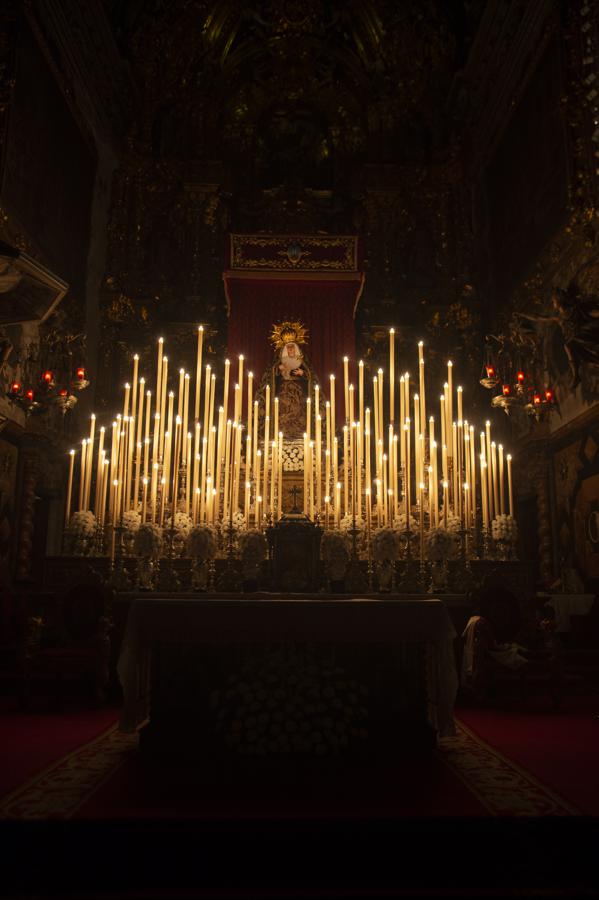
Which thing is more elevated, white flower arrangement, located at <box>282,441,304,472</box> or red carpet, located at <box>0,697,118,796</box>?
white flower arrangement, located at <box>282,441,304,472</box>

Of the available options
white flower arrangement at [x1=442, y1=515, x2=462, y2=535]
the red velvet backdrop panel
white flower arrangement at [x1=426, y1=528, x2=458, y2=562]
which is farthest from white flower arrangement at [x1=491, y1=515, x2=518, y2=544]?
the red velvet backdrop panel

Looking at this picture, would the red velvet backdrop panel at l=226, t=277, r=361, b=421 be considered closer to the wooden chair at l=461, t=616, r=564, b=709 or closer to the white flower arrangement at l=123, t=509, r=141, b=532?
the white flower arrangement at l=123, t=509, r=141, b=532

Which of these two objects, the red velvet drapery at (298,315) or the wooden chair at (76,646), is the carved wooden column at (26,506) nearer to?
the wooden chair at (76,646)

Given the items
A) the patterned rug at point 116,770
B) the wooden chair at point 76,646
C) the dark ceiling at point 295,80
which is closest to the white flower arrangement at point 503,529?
the patterned rug at point 116,770

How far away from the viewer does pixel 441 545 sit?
625cm

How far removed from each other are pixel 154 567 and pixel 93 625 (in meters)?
0.75

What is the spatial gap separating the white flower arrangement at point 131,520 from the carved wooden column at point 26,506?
2989 mm

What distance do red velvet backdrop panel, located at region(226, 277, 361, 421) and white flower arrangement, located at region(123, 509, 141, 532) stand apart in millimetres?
5311

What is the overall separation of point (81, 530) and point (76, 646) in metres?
1.54

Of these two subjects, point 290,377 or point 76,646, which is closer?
point 76,646

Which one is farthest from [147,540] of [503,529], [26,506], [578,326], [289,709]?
[578,326]

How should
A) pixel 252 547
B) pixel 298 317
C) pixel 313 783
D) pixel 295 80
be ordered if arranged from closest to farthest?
pixel 313 783 → pixel 252 547 → pixel 298 317 → pixel 295 80

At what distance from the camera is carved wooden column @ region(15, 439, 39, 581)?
31.6 feet

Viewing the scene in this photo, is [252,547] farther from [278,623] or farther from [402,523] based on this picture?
[278,623]
